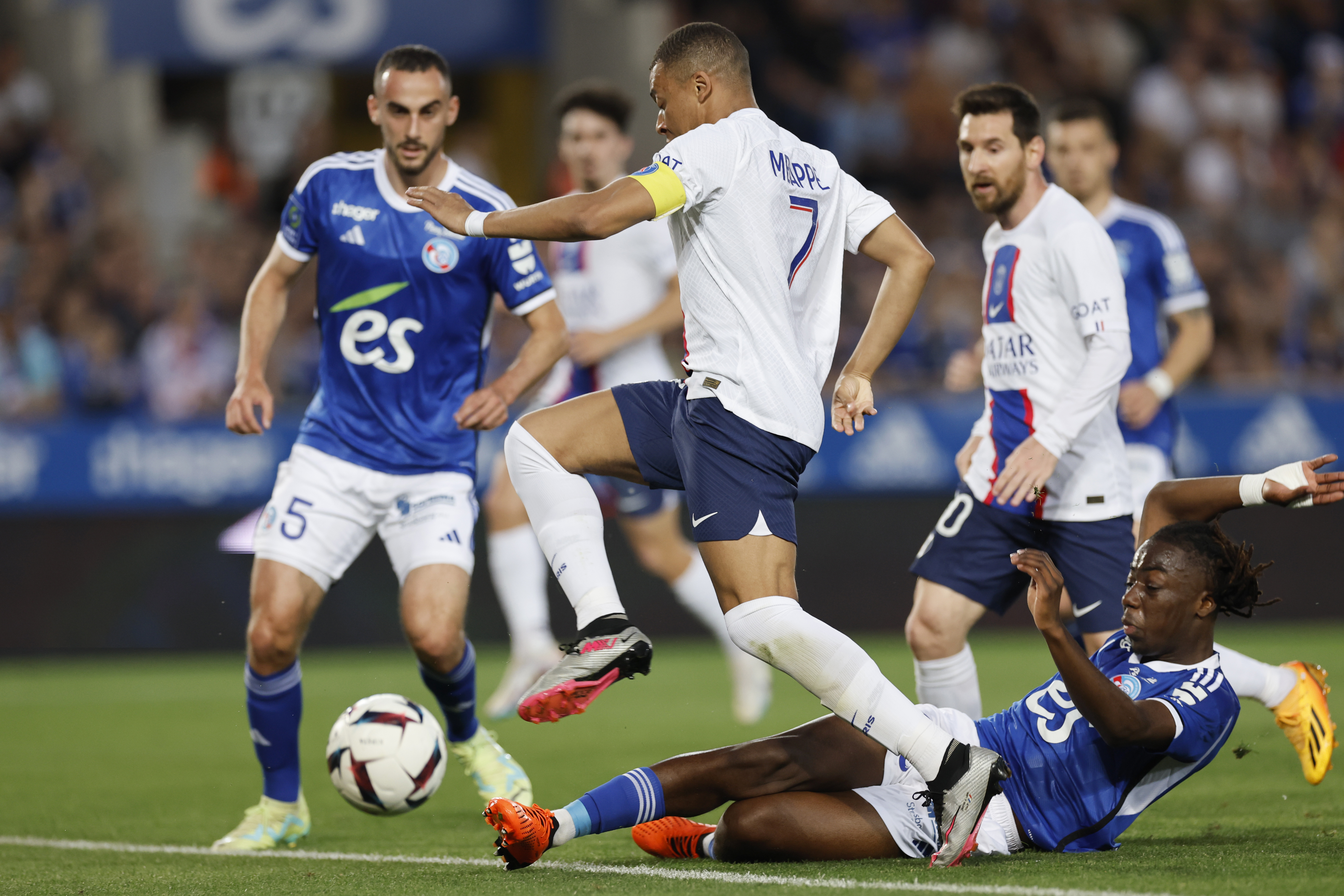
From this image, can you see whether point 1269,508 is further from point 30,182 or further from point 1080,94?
point 30,182

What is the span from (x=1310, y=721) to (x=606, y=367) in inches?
169

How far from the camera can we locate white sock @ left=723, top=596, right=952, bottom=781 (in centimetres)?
423

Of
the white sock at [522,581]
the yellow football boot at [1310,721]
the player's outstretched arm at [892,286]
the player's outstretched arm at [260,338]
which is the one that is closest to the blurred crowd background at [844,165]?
the white sock at [522,581]

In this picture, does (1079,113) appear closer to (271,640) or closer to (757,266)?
(757,266)

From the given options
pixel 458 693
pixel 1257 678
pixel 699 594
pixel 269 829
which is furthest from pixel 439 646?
pixel 699 594

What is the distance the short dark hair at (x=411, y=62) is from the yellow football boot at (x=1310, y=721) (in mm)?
3412

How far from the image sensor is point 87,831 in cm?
569

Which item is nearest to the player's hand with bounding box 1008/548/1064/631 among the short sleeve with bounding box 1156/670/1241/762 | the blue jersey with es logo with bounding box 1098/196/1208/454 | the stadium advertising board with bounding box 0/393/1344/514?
the short sleeve with bounding box 1156/670/1241/762

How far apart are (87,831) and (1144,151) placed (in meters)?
11.8

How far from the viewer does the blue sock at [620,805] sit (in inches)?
172

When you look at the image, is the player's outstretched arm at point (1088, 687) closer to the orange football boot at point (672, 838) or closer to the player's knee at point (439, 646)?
the orange football boot at point (672, 838)

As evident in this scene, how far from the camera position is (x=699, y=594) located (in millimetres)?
8797

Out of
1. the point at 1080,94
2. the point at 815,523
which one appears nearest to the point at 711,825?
the point at 815,523

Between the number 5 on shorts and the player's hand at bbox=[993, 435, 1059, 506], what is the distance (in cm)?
233
